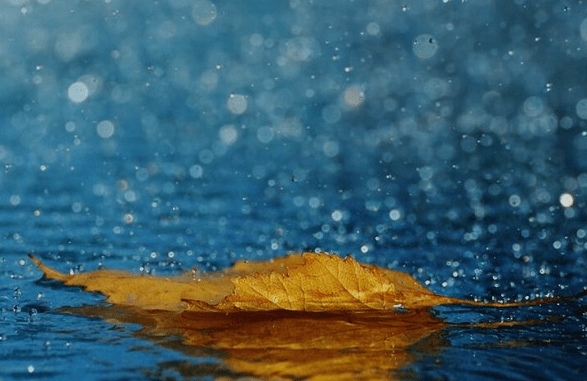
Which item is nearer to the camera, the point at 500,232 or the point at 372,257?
the point at 372,257

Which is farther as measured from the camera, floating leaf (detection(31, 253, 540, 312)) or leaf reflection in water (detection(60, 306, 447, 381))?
floating leaf (detection(31, 253, 540, 312))

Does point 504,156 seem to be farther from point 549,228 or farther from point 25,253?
point 25,253

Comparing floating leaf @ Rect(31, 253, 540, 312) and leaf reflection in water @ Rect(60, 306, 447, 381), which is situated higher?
floating leaf @ Rect(31, 253, 540, 312)

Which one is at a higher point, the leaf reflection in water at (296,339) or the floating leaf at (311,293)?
the floating leaf at (311,293)

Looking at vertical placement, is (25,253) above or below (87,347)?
above

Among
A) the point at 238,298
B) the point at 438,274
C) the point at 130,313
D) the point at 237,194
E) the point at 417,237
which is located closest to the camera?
the point at 238,298

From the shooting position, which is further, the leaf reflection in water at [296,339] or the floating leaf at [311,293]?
the floating leaf at [311,293]

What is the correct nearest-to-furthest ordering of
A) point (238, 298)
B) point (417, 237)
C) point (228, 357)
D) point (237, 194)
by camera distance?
1. point (228, 357)
2. point (238, 298)
3. point (417, 237)
4. point (237, 194)

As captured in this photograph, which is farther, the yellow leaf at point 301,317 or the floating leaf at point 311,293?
the floating leaf at point 311,293

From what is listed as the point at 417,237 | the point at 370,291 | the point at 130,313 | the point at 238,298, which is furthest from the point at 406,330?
the point at 417,237

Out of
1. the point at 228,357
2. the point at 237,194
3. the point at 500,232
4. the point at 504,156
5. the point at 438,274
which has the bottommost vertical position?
the point at 228,357

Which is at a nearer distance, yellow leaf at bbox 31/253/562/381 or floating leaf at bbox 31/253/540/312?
yellow leaf at bbox 31/253/562/381
